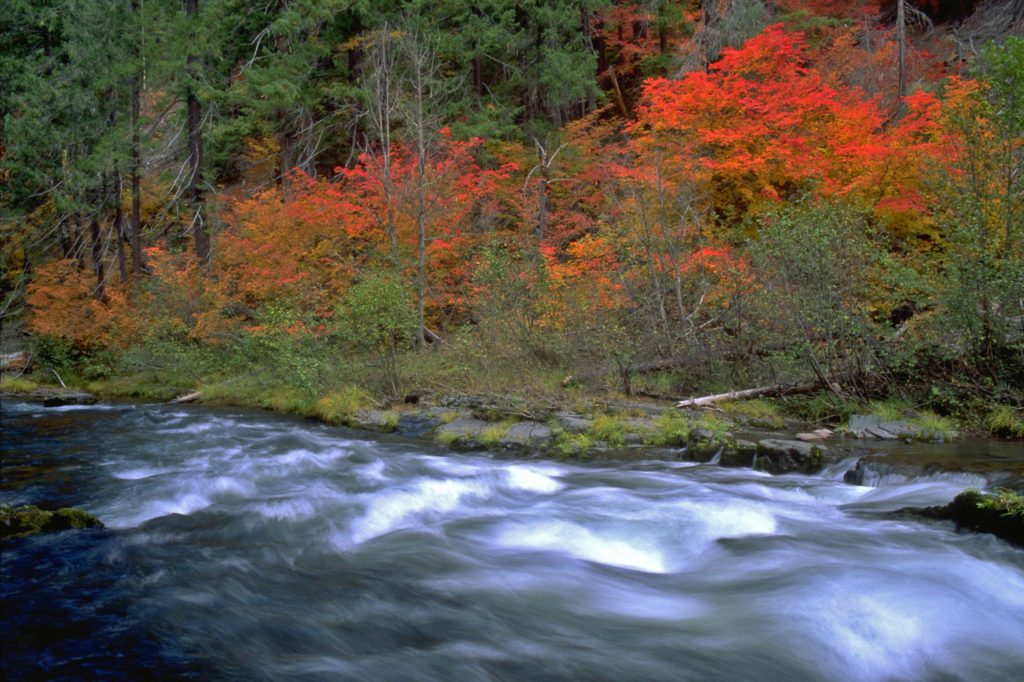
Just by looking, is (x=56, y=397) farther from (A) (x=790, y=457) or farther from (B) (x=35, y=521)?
(A) (x=790, y=457)

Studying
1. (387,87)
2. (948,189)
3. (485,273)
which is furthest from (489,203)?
(948,189)

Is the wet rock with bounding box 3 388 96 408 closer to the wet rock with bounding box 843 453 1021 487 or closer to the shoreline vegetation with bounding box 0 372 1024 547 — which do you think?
the shoreline vegetation with bounding box 0 372 1024 547

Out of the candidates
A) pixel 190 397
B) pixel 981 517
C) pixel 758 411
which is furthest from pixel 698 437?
pixel 190 397

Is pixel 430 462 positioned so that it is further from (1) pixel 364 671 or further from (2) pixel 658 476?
(1) pixel 364 671

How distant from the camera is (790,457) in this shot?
25.4ft

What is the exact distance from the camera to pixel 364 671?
3.73 meters

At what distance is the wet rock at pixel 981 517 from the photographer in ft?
16.5

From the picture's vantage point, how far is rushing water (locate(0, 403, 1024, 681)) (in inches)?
151

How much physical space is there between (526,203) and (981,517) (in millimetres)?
14346

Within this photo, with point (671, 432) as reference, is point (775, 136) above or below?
above

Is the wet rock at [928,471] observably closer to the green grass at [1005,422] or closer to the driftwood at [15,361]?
the green grass at [1005,422]

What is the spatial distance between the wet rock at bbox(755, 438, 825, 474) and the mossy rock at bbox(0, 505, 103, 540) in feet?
22.6

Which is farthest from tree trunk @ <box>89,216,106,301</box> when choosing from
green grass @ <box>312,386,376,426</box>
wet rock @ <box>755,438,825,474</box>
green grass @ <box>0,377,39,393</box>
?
wet rock @ <box>755,438,825,474</box>

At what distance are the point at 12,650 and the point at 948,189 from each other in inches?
391
